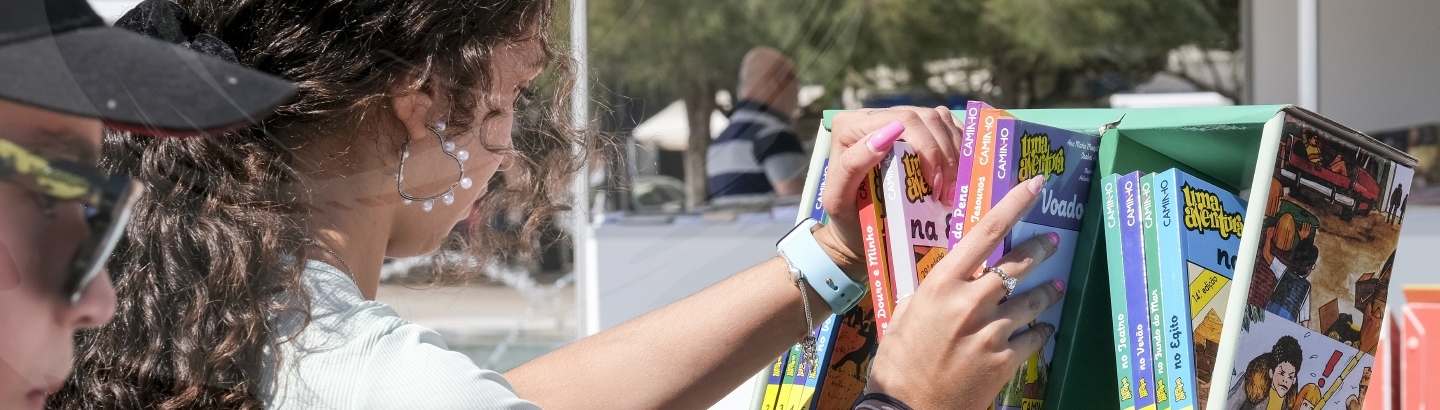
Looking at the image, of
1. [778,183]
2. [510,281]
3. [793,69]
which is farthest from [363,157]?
[793,69]

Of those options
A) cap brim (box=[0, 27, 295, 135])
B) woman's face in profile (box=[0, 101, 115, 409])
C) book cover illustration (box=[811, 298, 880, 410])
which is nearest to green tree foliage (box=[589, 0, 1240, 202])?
book cover illustration (box=[811, 298, 880, 410])

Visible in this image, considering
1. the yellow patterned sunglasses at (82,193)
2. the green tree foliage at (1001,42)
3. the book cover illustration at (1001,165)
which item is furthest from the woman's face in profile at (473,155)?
the green tree foliage at (1001,42)

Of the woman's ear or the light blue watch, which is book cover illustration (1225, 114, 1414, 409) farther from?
the woman's ear

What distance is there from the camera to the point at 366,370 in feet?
1.90

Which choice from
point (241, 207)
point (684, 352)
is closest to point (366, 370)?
point (241, 207)

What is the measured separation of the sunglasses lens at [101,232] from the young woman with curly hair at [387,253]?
0.05ft

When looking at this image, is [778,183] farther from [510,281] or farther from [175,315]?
[175,315]

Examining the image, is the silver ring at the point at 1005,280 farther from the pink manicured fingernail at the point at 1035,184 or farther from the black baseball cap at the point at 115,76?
the black baseball cap at the point at 115,76

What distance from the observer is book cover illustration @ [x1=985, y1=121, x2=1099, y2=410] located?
2.36 feet

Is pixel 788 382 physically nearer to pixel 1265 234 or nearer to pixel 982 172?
pixel 982 172

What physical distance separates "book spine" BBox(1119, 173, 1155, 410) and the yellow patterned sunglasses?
0.62 meters

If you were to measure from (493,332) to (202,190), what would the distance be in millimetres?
461

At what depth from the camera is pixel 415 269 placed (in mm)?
869

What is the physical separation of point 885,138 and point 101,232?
476 millimetres
